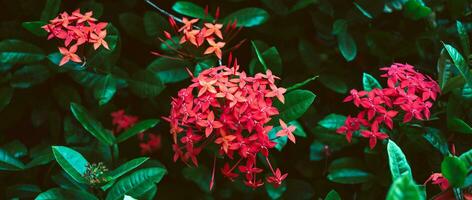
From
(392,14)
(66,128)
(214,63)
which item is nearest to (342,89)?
(392,14)

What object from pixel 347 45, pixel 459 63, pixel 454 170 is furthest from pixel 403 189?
pixel 347 45

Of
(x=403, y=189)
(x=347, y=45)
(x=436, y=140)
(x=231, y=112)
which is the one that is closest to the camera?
(x=403, y=189)

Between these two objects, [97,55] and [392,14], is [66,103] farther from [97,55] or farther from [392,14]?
[392,14]

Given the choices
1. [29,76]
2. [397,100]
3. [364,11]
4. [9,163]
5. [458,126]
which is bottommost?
[9,163]

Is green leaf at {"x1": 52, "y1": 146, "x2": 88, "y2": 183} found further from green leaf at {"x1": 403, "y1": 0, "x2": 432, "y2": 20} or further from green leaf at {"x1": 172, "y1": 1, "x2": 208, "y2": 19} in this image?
green leaf at {"x1": 403, "y1": 0, "x2": 432, "y2": 20}

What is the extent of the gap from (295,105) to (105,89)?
633mm

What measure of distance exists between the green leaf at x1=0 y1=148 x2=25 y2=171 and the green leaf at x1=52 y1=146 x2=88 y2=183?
0.92 feet

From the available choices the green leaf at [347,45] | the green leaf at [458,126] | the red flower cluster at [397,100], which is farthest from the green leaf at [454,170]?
the green leaf at [347,45]

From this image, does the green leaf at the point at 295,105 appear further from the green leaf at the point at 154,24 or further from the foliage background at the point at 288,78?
the green leaf at the point at 154,24

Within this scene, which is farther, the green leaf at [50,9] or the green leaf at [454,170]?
the green leaf at [50,9]

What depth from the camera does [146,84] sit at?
71.9 inches

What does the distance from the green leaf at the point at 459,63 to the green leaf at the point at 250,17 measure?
0.60 metres

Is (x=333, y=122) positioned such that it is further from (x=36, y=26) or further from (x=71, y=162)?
(x=36, y=26)

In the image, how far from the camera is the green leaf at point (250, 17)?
1.85 metres
